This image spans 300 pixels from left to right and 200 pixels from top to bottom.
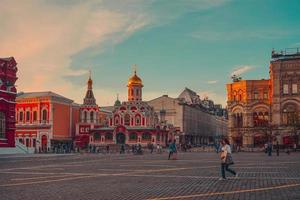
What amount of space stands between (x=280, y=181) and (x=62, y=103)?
7600 cm

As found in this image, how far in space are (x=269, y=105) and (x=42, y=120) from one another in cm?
4342

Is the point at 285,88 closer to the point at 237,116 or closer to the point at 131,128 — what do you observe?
the point at 237,116

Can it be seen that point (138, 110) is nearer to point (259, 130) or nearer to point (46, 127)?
point (46, 127)

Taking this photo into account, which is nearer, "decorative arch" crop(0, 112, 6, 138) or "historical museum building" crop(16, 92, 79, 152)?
"decorative arch" crop(0, 112, 6, 138)

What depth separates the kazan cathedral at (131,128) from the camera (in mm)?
87000

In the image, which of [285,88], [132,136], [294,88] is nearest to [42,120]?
[132,136]

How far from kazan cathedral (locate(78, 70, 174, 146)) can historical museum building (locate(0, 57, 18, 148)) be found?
3144 cm

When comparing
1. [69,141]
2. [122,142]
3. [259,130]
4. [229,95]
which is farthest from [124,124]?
[259,130]

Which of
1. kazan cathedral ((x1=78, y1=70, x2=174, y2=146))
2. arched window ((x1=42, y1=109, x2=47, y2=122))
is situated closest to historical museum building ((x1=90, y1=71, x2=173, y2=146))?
kazan cathedral ((x1=78, y1=70, x2=174, y2=146))

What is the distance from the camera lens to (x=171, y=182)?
55.5ft

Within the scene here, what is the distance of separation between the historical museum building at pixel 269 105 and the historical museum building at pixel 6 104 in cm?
4101

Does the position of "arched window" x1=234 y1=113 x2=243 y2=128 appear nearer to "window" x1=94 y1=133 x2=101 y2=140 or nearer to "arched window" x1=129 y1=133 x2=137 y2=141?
"arched window" x1=129 y1=133 x2=137 y2=141

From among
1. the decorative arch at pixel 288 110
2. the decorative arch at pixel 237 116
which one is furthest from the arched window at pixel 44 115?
the decorative arch at pixel 288 110

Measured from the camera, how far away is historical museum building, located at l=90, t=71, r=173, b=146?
87000 mm
